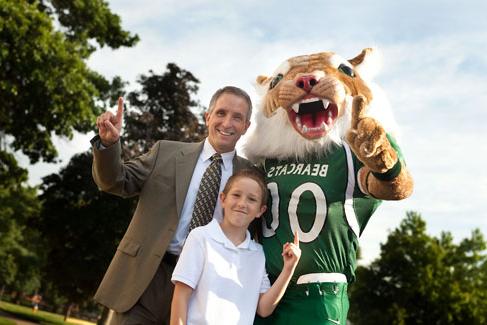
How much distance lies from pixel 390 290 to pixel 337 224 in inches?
1287

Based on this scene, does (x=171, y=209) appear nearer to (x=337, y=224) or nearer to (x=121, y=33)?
(x=337, y=224)

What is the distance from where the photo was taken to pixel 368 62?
4.34 meters

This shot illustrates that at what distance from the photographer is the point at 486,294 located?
33000mm

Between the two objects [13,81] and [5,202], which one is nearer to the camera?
[13,81]

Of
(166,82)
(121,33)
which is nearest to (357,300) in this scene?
(166,82)

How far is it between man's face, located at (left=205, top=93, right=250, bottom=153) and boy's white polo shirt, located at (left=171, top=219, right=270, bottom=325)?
720 mm

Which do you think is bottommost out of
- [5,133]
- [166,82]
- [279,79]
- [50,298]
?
[50,298]

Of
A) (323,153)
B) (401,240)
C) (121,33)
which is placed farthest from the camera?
(401,240)

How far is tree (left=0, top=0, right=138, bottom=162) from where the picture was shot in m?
11.1

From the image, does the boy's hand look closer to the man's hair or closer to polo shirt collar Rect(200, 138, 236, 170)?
polo shirt collar Rect(200, 138, 236, 170)

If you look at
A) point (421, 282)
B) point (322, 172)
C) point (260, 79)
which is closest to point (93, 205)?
point (260, 79)

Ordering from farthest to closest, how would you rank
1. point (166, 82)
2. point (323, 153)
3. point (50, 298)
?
point (50, 298)
point (166, 82)
point (323, 153)

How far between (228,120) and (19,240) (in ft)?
154

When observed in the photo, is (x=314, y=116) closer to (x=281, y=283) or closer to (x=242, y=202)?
(x=242, y=202)
